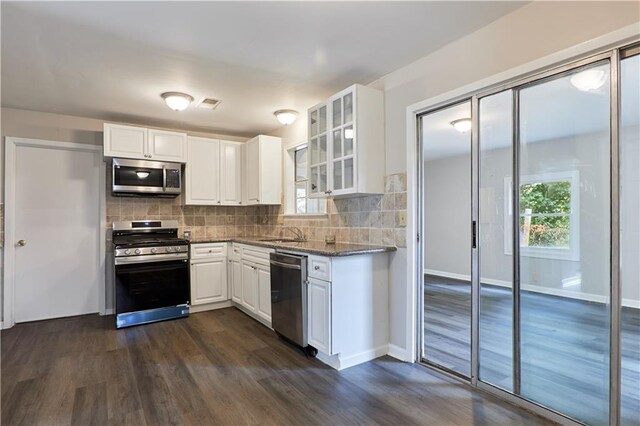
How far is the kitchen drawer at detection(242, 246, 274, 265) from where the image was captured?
3.43 m

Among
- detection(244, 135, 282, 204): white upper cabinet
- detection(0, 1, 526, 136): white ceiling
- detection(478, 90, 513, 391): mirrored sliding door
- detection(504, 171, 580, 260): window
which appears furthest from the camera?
detection(244, 135, 282, 204): white upper cabinet

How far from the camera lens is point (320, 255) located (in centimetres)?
267

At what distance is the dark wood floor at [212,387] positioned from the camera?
1996mm

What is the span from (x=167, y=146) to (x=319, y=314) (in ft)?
9.45

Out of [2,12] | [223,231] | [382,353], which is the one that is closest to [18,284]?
[223,231]

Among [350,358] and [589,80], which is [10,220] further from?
[589,80]

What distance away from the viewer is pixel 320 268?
2.68m

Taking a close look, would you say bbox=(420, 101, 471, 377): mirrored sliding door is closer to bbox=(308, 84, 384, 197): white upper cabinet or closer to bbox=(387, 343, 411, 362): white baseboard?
bbox=(387, 343, 411, 362): white baseboard

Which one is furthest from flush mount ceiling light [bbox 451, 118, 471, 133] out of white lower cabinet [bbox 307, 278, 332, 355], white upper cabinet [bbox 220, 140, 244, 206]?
white upper cabinet [bbox 220, 140, 244, 206]

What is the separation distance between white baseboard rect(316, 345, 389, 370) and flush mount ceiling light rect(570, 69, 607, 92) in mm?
2283

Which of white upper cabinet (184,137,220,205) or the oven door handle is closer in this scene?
the oven door handle

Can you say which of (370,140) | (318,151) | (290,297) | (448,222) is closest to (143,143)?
(318,151)

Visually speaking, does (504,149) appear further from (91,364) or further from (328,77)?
(91,364)

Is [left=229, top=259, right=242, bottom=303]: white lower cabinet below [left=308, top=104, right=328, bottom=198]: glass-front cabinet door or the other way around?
below
